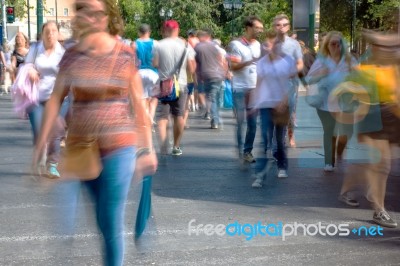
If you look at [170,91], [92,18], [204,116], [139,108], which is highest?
[92,18]

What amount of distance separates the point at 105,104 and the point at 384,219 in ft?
10.5

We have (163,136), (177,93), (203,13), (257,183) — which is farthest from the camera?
(203,13)

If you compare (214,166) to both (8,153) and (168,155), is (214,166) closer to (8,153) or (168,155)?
(168,155)

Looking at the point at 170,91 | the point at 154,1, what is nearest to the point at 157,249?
the point at 170,91

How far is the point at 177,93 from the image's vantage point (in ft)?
34.1

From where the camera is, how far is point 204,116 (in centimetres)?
1711

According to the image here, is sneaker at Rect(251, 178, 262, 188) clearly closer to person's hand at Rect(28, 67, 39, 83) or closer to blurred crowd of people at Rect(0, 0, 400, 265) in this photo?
blurred crowd of people at Rect(0, 0, 400, 265)

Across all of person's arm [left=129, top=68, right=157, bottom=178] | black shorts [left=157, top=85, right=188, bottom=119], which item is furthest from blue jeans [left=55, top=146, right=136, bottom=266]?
black shorts [left=157, top=85, right=188, bottom=119]

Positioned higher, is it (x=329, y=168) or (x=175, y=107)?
(x=175, y=107)

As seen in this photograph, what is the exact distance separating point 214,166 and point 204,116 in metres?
7.46

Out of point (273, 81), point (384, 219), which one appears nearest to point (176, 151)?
point (273, 81)

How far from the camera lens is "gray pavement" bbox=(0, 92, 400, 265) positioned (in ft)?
18.2

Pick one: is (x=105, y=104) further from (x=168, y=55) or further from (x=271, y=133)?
(x=168, y=55)

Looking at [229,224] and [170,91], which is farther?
[170,91]
